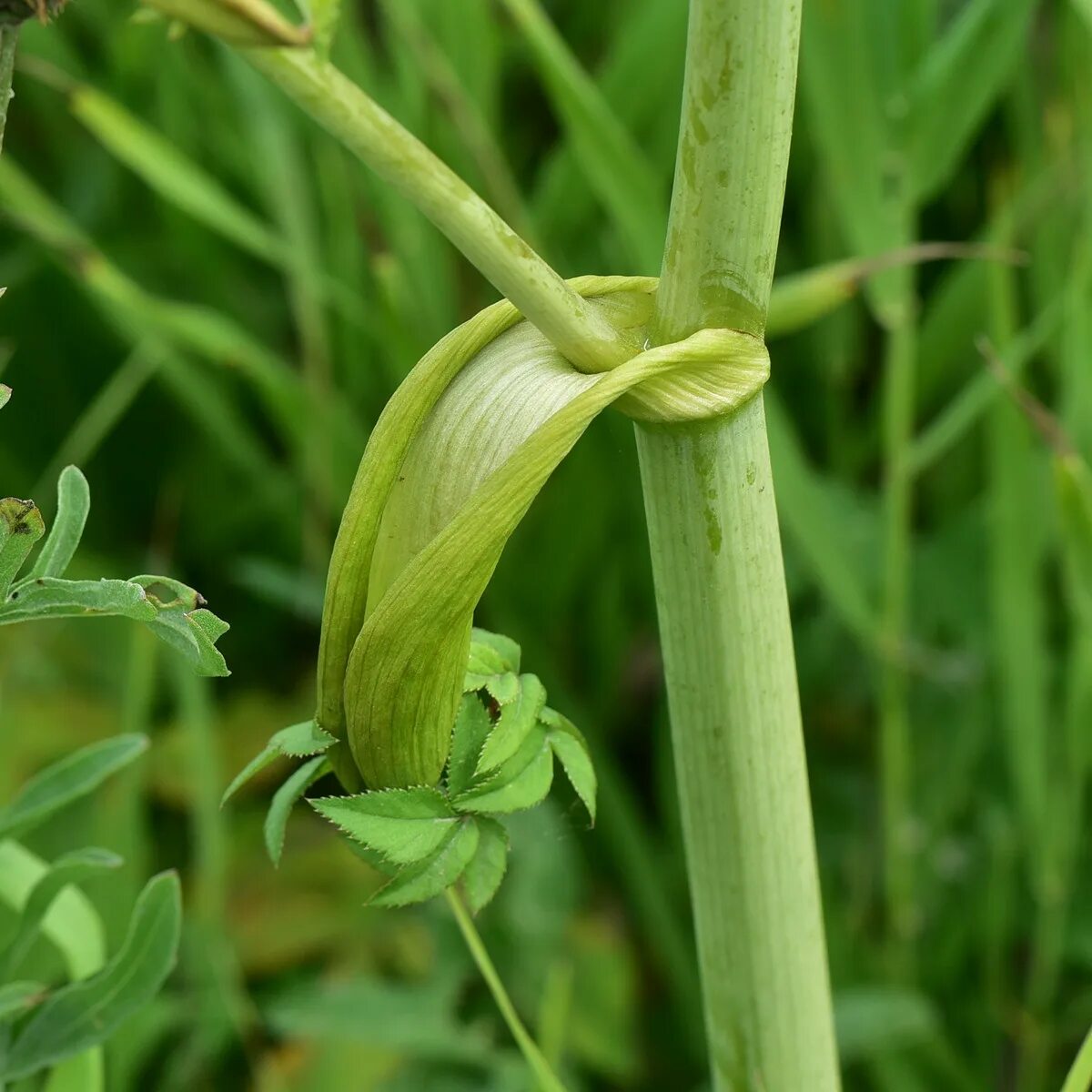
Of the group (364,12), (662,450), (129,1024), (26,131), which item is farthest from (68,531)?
(26,131)

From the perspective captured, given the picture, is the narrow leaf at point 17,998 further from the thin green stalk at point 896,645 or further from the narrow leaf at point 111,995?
the thin green stalk at point 896,645

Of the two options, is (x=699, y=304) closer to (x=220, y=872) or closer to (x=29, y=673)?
(x=220, y=872)

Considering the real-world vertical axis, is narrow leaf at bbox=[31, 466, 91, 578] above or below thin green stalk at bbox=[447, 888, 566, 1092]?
above

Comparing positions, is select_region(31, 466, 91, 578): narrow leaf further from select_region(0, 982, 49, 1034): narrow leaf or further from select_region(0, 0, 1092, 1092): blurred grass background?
select_region(0, 0, 1092, 1092): blurred grass background

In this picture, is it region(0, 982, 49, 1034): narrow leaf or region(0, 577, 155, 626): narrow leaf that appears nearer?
region(0, 577, 155, 626): narrow leaf

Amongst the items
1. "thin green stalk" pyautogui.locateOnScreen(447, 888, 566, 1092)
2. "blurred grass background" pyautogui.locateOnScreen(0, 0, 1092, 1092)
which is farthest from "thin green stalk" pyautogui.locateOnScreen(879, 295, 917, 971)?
"thin green stalk" pyautogui.locateOnScreen(447, 888, 566, 1092)

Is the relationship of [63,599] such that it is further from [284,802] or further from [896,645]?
[896,645]

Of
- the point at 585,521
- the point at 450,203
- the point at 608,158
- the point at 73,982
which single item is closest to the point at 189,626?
the point at 450,203

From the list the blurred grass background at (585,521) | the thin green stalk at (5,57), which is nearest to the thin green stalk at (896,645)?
the blurred grass background at (585,521)
